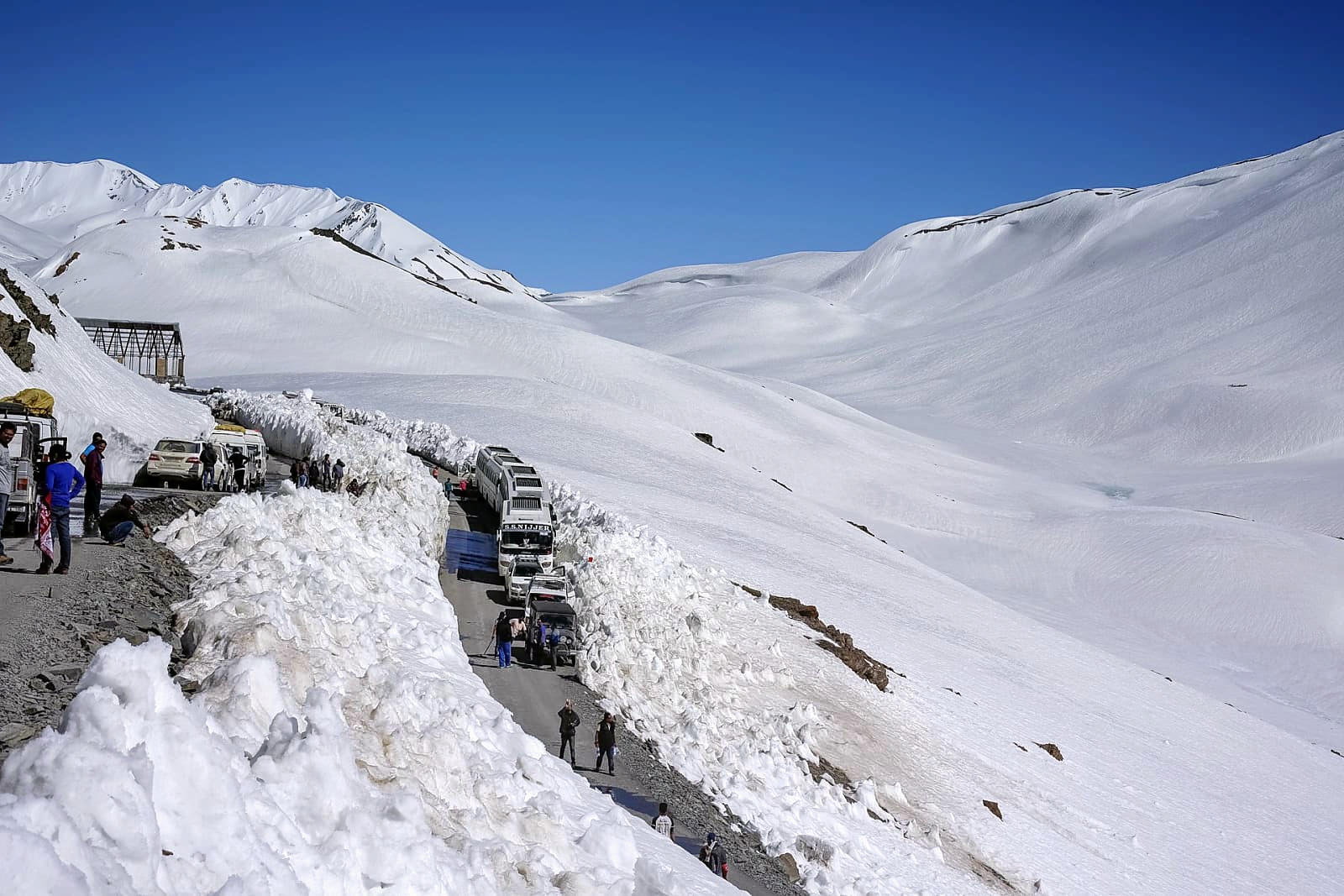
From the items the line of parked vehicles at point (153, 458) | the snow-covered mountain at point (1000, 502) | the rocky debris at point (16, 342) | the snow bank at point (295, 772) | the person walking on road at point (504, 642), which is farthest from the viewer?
the rocky debris at point (16, 342)

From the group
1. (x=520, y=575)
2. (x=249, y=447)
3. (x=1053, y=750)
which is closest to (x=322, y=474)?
(x=249, y=447)

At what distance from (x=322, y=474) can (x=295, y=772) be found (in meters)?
20.8

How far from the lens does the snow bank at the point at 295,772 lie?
5.61 meters

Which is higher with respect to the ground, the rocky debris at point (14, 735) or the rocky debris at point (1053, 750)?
the rocky debris at point (14, 735)

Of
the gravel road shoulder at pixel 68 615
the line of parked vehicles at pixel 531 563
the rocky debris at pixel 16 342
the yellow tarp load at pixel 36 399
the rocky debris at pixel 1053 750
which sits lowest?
the rocky debris at pixel 1053 750

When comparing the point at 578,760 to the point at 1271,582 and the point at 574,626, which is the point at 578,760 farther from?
the point at 1271,582

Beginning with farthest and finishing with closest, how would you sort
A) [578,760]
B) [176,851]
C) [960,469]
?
[960,469]
[578,760]
[176,851]

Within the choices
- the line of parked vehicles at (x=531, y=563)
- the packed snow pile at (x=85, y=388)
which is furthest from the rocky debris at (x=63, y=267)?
the line of parked vehicles at (x=531, y=563)

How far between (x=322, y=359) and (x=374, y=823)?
8443 centimetres

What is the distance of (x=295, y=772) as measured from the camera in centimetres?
715

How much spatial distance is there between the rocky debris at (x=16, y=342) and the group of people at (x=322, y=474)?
22.3ft

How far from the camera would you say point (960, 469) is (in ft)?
267

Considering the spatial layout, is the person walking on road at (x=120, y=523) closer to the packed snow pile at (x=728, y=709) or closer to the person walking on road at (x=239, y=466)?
the packed snow pile at (x=728, y=709)

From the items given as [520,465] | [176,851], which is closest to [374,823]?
[176,851]
